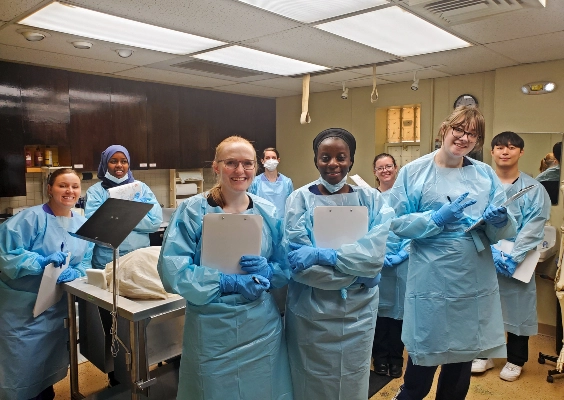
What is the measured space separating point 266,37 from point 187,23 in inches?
21.8

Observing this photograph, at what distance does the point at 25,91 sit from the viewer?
3531 mm

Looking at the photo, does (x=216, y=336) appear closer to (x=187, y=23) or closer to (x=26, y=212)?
(x=26, y=212)

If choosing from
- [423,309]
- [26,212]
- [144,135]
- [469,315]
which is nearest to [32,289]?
[26,212]

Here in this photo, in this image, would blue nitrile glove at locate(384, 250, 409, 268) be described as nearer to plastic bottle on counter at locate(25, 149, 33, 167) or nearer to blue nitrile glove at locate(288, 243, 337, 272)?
blue nitrile glove at locate(288, 243, 337, 272)

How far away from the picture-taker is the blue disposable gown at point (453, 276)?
1870 mm

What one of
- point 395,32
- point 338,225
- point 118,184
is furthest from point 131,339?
point 395,32

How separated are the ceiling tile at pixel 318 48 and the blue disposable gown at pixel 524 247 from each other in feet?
4.80

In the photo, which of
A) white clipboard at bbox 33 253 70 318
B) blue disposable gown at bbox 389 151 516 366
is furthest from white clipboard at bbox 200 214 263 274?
white clipboard at bbox 33 253 70 318

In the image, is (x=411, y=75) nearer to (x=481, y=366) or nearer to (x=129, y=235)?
(x=481, y=366)

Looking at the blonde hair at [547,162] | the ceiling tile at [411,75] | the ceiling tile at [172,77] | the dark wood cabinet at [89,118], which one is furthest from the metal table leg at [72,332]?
the blonde hair at [547,162]

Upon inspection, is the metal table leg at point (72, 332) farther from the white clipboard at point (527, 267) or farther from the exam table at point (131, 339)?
the white clipboard at point (527, 267)

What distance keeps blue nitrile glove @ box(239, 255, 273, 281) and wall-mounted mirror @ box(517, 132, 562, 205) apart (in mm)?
2980

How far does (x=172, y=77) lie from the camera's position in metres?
4.18

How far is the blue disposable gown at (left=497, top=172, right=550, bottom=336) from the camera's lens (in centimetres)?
269
